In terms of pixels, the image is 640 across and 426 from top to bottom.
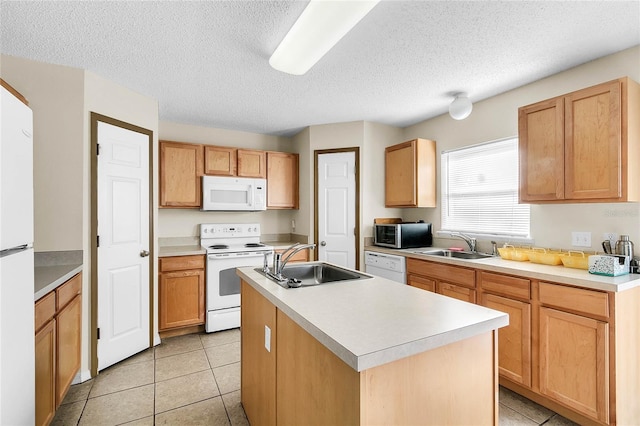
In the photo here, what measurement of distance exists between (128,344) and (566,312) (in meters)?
Result: 3.47

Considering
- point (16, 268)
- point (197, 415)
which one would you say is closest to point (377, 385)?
point (16, 268)

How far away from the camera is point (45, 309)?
5.51 feet

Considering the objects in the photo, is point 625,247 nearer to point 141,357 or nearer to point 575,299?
point 575,299

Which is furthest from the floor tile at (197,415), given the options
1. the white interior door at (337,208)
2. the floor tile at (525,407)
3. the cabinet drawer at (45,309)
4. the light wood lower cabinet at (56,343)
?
the white interior door at (337,208)

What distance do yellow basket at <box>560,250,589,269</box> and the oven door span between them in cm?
291

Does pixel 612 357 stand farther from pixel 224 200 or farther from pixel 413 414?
pixel 224 200

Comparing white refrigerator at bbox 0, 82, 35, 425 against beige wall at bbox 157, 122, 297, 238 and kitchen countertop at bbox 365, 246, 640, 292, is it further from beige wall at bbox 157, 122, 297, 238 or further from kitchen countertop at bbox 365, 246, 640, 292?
kitchen countertop at bbox 365, 246, 640, 292

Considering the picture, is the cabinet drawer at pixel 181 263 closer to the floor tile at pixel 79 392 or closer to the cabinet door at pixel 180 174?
the cabinet door at pixel 180 174

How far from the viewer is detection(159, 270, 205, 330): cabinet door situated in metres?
3.23

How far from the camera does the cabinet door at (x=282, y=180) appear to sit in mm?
4176

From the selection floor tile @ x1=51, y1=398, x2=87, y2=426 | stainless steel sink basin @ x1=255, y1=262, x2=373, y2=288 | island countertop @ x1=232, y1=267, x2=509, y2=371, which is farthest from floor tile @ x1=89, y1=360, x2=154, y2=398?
island countertop @ x1=232, y1=267, x2=509, y2=371

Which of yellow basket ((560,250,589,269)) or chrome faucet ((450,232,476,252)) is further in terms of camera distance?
chrome faucet ((450,232,476,252))

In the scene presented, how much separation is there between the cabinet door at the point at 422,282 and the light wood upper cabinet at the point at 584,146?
42.1 inches

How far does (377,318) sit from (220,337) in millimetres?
Result: 2706
